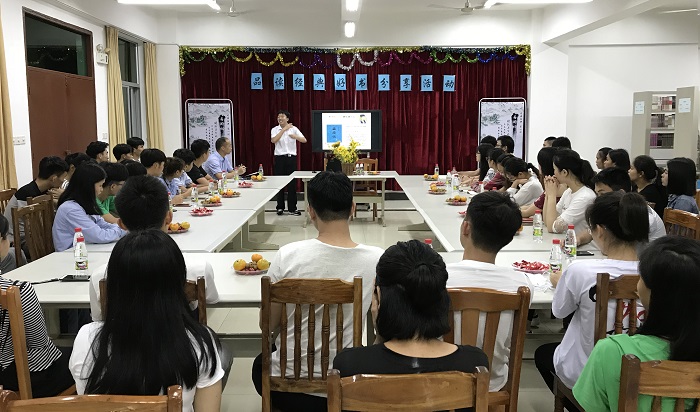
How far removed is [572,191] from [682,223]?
0.76m

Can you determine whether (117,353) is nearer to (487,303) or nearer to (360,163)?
(487,303)

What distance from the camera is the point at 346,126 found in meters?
10.6

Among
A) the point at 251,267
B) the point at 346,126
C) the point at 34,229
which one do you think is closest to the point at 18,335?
the point at 251,267

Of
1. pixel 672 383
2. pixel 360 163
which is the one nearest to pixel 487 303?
pixel 672 383

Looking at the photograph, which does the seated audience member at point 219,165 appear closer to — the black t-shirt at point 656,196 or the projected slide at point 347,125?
the projected slide at point 347,125

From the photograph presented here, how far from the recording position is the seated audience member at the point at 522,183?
5.24 m

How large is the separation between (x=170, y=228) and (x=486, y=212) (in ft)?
7.95

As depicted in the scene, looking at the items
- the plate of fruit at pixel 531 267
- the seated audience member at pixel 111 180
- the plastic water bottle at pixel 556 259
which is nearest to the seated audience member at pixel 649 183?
the plastic water bottle at pixel 556 259

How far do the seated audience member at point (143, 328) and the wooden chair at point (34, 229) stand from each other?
8.13 feet

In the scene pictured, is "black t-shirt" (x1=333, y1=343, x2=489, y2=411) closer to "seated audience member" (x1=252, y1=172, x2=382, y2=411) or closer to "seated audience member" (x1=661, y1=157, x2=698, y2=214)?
"seated audience member" (x1=252, y1=172, x2=382, y2=411)

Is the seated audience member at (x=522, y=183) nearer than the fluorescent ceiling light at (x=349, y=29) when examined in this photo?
Yes

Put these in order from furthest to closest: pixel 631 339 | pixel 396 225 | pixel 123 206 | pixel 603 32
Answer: pixel 603 32 < pixel 396 225 < pixel 123 206 < pixel 631 339

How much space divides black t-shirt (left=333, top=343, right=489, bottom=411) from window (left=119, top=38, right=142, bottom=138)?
8.62m

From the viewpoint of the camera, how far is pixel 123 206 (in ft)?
9.05
